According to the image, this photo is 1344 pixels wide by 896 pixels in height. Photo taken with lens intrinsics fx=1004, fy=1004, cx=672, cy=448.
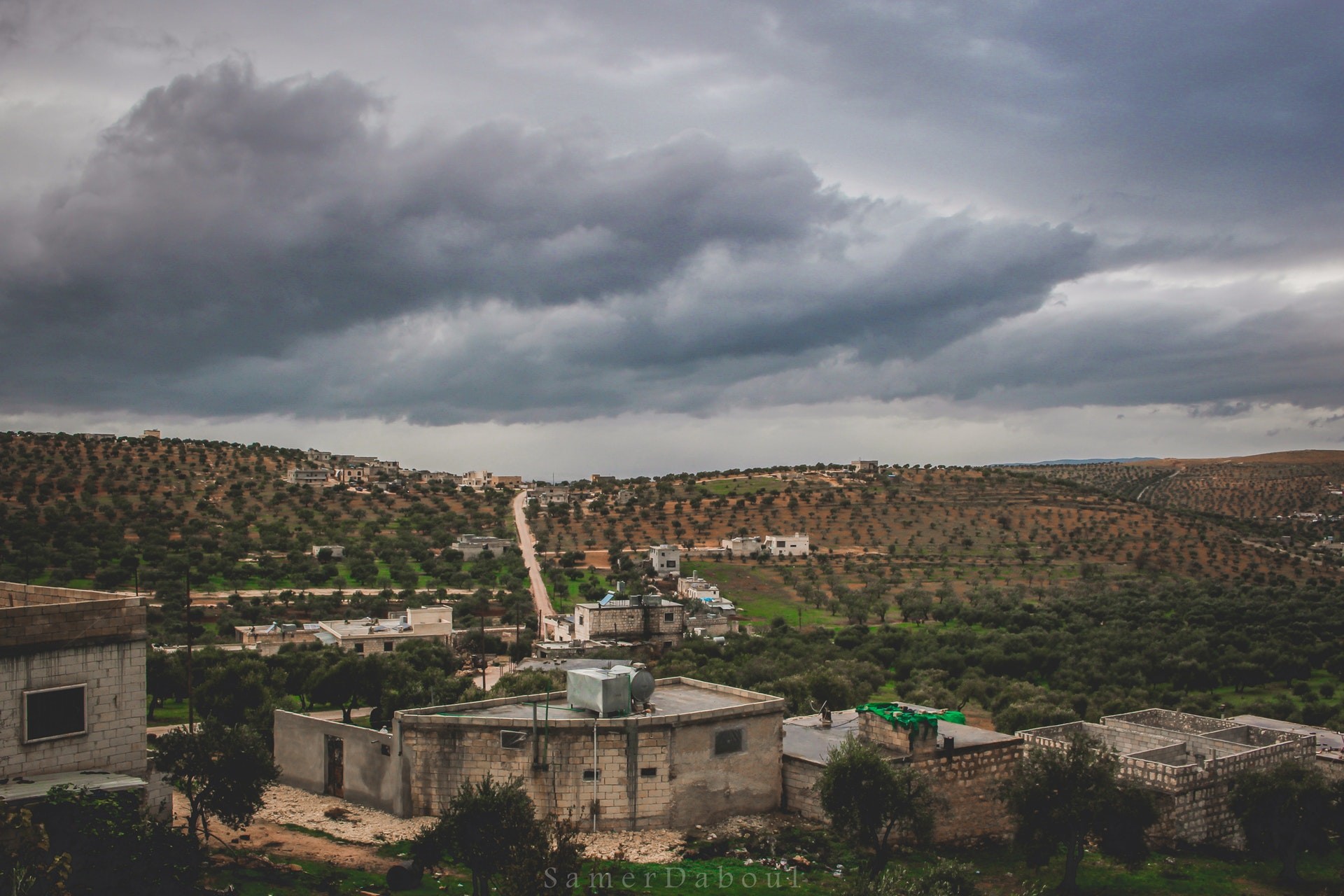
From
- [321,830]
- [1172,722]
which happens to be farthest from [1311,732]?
[321,830]

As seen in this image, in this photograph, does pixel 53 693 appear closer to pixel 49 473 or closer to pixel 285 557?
pixel 285 557

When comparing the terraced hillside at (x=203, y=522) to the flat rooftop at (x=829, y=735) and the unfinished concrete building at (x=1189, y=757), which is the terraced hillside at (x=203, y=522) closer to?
the flat rooftop at (x=829, y=735)

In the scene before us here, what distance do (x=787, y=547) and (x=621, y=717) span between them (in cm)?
6955

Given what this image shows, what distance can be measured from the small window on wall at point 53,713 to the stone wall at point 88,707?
7cm

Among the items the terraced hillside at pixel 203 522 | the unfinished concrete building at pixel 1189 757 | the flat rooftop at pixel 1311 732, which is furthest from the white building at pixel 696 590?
the unfinished concrete building at pixel 1189 757

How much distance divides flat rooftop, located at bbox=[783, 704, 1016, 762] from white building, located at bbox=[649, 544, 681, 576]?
153ft

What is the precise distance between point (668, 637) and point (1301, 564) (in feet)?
197

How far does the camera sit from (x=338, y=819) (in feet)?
71.4

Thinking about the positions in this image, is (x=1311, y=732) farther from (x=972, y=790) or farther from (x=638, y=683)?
(x=638, y=683)

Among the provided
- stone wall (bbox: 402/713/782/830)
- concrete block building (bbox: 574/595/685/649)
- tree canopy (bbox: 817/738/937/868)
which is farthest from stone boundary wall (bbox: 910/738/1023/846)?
concrete block building (bbox: 574/595/685/649)

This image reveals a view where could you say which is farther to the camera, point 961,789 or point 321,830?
point 961,789

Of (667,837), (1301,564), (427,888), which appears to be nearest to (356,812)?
(427,888)

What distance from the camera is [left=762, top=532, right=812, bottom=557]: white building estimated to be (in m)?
89.3

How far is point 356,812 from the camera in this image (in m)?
22.1
